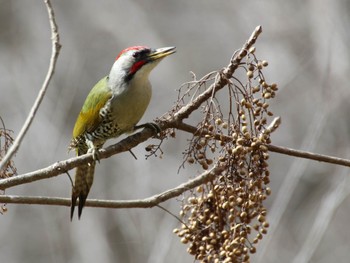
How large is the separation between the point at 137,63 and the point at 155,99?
595cm

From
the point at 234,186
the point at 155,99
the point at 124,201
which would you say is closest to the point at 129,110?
the point at 124,201

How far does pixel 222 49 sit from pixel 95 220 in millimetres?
3396

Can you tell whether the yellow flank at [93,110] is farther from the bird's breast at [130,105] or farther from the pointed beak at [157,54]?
the pointed beak at [157,54]

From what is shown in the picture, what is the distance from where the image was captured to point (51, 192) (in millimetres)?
9492

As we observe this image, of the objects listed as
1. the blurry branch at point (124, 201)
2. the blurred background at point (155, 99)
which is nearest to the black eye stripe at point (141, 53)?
the blurry branch at point (124, 201)

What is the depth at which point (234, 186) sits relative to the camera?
9.68 feet

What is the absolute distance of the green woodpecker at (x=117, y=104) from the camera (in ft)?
14.4

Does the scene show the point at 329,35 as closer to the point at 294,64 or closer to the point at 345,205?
the point at 294,64

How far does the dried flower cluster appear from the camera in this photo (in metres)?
2.86

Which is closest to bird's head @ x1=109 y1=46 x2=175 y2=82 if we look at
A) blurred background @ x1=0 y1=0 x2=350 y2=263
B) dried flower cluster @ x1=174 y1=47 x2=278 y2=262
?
dried flower cluster @ x1=174 y1=47 x2=278 y2=262

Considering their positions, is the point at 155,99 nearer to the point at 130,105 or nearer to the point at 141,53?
the point at 141,53

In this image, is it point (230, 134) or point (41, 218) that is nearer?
point (230, 134)

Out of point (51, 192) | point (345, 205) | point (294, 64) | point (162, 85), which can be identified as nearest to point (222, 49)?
point (162, 85)

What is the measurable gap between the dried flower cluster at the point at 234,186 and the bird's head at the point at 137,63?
1407 millimetres
